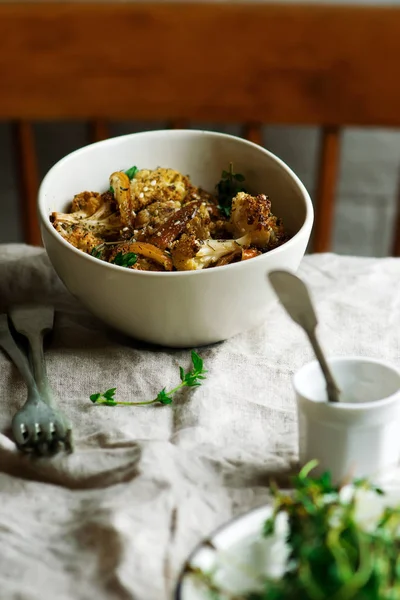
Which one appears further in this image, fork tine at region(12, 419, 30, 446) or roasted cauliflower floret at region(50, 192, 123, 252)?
roasted cauliflower floret at region(50, 192, 123, 252)

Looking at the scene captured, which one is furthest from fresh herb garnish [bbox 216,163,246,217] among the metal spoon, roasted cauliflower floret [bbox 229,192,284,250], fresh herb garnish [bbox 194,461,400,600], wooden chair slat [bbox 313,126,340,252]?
wooden chair slat [bbox 313,126,340,252]

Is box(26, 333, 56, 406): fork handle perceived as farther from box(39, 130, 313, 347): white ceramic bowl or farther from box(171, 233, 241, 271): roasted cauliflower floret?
box(171, 233, 241, 271): roasted cauliflower floret

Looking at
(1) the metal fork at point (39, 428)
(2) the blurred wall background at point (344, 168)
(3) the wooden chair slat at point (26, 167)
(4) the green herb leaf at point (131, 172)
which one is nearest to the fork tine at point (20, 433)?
(1) the metal fork at point (39, 428)

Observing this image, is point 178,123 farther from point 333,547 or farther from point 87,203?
point 333,547

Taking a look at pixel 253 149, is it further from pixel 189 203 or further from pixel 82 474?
pixel 82 474

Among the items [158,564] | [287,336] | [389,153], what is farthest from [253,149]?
[389,153]

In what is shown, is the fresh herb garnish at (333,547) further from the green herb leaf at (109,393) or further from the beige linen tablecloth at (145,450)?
the green herb leaf at (109,393)

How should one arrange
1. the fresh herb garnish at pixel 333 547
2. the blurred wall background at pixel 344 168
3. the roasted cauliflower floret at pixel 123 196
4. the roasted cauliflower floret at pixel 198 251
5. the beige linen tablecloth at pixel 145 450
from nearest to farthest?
1. the fresh herb garnish at pixel 333 547
2. the beige linen tablecloth at pixel 145 450
3. the roasted cauliflower floret at pixel 198 251
4. the roasted cauliflower floret at pixel 123 196
5. the blurred wall background at pixel 344 168
